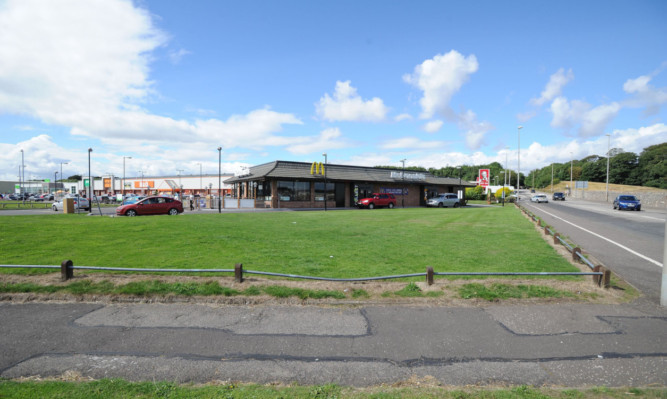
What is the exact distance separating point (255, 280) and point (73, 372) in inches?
149

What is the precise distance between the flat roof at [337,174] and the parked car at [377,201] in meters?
3.40

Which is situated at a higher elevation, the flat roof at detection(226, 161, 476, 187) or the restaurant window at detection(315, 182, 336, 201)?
the flat roof at detection(226, 161, 476, 187)

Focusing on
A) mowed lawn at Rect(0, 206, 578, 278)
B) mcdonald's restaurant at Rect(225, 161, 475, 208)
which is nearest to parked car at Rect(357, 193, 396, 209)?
mcdonald's restaurant at Rect(225, 161, 475, 208)

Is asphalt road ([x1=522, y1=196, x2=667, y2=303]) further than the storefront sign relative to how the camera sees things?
No

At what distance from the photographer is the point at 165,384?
3824 millimetres

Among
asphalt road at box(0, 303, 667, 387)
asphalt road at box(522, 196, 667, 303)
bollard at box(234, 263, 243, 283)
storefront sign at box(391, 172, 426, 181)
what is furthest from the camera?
storefront sign at box(391, 172, 426, 181)

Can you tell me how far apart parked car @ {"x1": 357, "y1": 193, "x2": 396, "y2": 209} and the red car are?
68.1 ft

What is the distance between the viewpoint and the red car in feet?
79.6

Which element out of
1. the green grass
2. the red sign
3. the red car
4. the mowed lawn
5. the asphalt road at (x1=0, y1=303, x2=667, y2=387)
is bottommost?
the asphalt road at (x1=0, y1=303, x2=667, y2=387)

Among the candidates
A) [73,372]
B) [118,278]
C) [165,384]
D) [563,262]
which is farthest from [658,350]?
[118,278]

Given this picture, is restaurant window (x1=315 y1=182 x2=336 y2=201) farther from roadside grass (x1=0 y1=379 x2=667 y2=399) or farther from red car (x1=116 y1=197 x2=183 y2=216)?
roadside grass (x1=0 y1=379 x2=667 y2=399)

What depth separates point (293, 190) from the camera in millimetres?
37625

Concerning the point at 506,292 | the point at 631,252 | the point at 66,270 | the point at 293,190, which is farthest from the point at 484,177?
the point at 66,270

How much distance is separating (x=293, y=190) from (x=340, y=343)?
33181 millimetres
